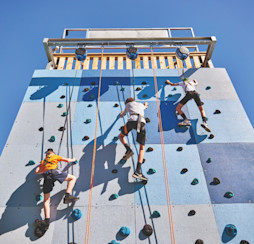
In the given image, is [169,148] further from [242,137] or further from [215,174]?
[242,137]

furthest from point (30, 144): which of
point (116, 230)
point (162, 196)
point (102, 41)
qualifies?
point (102, 41)

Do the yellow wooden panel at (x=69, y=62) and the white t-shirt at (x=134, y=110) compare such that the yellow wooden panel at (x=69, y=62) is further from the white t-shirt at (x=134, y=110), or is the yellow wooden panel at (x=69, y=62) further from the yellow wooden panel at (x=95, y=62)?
the white t-shirt at (x=134, y=110)

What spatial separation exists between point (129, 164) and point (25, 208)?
1859 mm

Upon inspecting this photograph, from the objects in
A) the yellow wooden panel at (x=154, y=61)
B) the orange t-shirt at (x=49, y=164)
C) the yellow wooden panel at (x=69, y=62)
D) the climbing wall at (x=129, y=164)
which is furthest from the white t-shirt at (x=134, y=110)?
the yellow wooden panel at (x=69, y=62)

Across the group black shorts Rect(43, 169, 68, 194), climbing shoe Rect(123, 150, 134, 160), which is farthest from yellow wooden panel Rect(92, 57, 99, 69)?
black shorts Rect(43, 169, 68, 194)

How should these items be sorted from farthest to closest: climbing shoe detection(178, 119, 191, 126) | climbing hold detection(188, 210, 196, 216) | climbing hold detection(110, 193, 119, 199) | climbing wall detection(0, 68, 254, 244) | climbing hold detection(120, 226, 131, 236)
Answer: climbing shoe detection(178, 119, 191, 126), climbing hold detection(110, 193, 119, 199), climbing hold detection(188, 210, 196, 216), climbing wall detection(0, 68, 254, 244), climbing hold detection(120, 226, 131, 236)

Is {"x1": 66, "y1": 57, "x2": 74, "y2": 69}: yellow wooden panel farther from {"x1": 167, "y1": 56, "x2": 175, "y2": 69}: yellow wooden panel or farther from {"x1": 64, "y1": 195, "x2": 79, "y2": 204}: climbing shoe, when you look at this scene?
{"x1": 64, "y1": 195, "x2": 79, "y2": 204}: climbing shoe

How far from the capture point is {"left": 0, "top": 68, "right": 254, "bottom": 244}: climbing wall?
12.2 feet

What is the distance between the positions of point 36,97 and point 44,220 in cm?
302

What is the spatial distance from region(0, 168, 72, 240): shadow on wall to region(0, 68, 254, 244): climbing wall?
0.05 ft

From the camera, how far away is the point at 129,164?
177 inches

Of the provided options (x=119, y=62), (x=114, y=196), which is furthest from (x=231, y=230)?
(x=119, y=62)

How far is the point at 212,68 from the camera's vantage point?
628cm

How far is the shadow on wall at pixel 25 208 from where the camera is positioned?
3.75 meters
